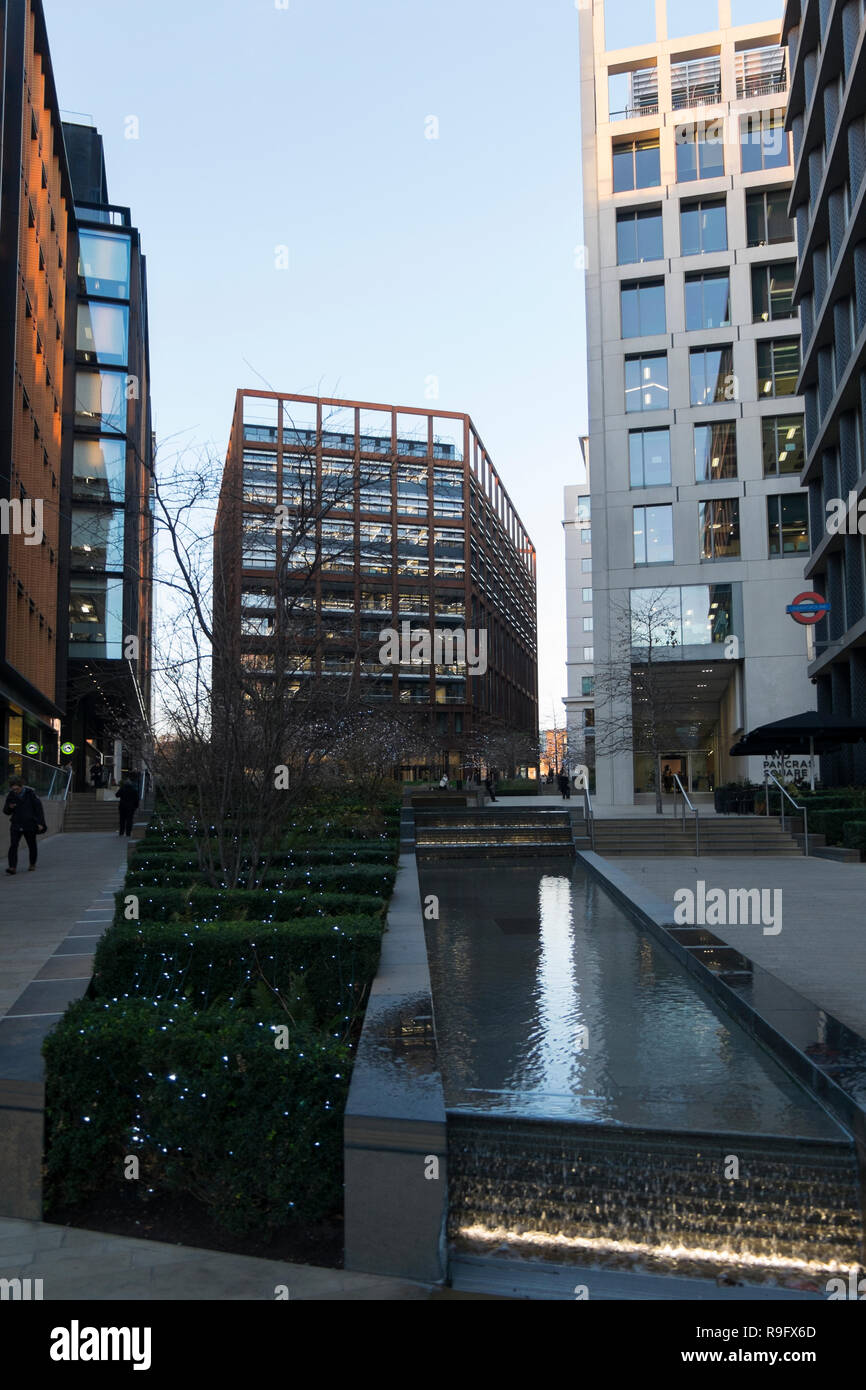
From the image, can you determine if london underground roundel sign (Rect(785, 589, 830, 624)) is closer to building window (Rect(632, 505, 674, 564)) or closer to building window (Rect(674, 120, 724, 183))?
building window (Rect(632, 505, 674, 564))

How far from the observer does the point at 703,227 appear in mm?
39906

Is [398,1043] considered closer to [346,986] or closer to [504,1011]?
[346,986]

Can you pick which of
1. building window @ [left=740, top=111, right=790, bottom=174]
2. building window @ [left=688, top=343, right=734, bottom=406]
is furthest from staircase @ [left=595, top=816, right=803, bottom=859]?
building window @ [left=740, top=111, right=790, bottom=174]

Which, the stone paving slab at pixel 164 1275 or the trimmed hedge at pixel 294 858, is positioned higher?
the trimmed hedge at pixel 294 858

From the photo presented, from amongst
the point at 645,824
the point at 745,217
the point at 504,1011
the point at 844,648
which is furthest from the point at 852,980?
the point at 745,217

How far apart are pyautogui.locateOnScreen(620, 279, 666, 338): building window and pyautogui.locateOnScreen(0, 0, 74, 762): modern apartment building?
22.1 meters

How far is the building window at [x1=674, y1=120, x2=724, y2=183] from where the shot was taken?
131 feet

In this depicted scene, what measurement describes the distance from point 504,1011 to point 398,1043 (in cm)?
229

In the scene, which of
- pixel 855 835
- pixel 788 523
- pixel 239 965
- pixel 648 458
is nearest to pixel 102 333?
pixel 648 458

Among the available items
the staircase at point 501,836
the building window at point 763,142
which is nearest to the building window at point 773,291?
the building window at point 763,142

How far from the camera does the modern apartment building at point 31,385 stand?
95.7 feet

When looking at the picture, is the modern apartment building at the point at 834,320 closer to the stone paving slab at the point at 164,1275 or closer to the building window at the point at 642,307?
the building window at the point at 642,307

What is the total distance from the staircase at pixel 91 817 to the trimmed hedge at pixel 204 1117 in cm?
2657

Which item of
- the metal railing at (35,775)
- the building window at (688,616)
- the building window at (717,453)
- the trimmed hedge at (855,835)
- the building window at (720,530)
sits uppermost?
the building window at (717,453)
